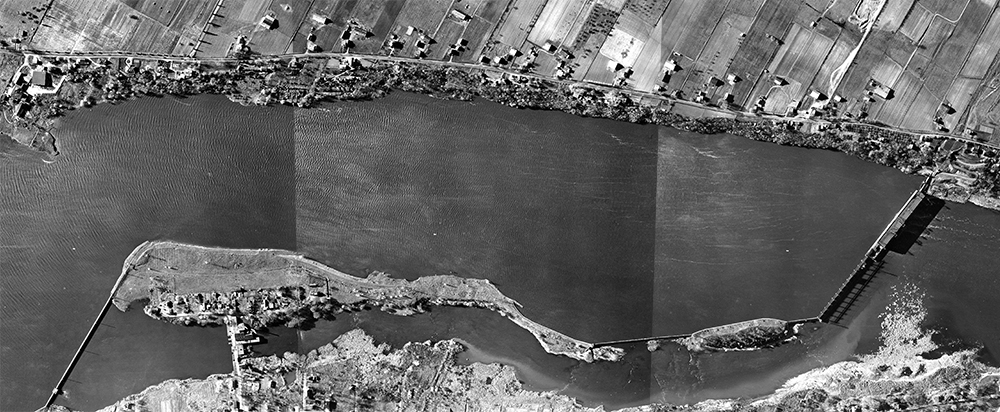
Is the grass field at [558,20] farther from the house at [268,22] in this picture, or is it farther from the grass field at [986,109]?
the grass field at [986,109]

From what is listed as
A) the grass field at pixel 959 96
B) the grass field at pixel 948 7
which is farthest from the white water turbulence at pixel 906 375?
the grass field at pixel 948 7

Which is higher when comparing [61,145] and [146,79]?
[146,79]

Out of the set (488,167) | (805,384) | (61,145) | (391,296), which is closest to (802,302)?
(805,384)

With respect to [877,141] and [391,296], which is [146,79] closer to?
[391,296]

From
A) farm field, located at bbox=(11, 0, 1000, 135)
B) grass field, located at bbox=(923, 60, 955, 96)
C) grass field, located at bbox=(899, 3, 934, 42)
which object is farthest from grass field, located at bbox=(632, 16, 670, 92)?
grass field, located at bbox=(923, 60, 955, 96)

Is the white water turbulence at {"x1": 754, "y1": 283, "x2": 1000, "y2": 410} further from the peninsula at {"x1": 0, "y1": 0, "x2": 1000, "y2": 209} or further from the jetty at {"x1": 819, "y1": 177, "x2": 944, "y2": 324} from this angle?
the peninsula at {"x1": 0, "y1": 0, "x2": 1000, "y2": 209}
